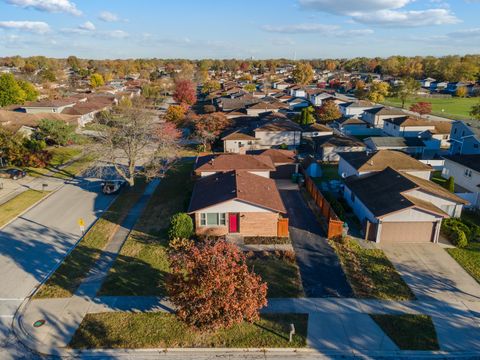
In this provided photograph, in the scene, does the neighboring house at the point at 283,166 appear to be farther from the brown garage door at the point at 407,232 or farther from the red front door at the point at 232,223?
the brown garage door at the point at 407,232

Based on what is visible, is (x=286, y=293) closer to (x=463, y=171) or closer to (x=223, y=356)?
(x=223, y=356)

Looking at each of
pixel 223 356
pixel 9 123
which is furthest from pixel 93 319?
pixel 9 123

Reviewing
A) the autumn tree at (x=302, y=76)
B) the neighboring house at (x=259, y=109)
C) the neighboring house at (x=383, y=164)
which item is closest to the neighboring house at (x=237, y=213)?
the neighboring house at (x=383, y=164)

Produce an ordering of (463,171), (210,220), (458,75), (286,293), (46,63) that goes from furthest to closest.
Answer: (46,63) → (458,75) → (463,171) → (210,220) → (286,293)

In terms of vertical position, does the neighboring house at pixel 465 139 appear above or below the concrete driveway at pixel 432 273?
above

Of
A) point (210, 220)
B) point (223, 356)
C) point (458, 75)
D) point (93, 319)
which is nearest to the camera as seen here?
point (223, 356)

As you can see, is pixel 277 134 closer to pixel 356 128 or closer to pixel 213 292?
pixel 356 128
